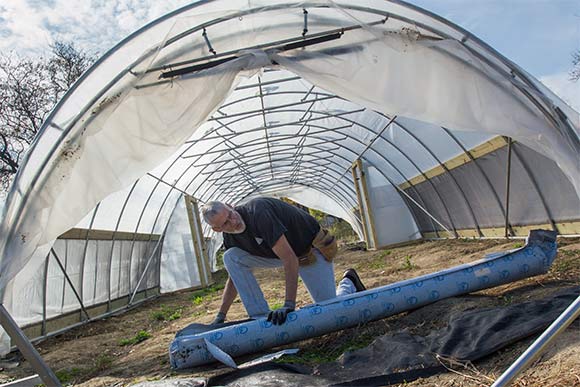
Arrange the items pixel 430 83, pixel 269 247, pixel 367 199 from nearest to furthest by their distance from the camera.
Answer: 1. pixel 269 247
2. pixel 430 83
3. pixel 367 199

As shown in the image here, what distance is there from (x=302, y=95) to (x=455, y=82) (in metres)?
7.01

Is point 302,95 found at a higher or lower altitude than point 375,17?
higher

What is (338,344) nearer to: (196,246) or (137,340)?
(137,340)

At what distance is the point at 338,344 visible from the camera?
495cm

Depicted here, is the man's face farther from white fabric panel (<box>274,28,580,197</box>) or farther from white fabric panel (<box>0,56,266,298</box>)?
white fabric panel (<box>274,28,580,197</box>)

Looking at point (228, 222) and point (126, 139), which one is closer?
point (228, 222)

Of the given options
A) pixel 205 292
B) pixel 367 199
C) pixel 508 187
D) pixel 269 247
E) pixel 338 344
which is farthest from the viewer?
pixel 367 199

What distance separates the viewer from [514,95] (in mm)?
5426

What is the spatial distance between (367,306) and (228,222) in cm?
156

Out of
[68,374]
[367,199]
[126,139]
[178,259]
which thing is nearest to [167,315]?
[68,374]

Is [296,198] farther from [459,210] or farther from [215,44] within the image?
[215,44]

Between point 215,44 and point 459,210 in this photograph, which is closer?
point 215,44

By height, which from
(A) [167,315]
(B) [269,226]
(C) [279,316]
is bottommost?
(A) [167,315]

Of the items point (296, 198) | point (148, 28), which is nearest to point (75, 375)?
point (148, 28)
